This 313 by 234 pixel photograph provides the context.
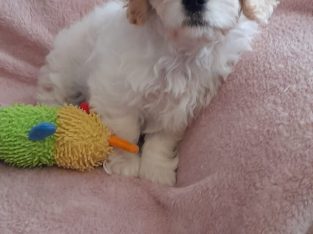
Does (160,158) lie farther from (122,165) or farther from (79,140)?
(79,140)

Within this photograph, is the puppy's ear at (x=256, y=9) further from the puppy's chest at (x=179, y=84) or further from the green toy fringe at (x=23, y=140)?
the green toy fringe at (x=23, y=140)

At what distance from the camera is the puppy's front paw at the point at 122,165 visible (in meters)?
2.18

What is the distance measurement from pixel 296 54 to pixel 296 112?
0.29 m

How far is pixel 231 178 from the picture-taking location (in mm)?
1836

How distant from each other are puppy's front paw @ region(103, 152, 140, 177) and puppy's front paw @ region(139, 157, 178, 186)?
28 millimetres

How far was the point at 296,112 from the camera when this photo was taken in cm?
183

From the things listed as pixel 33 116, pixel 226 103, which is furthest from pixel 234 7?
pixel 33 116

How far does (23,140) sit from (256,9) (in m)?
0.93

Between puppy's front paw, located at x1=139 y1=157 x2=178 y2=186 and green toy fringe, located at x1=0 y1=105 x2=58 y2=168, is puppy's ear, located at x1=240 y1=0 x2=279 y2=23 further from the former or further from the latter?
green toy fringe, located at x1=0 y1=105 x2=58 y2=168

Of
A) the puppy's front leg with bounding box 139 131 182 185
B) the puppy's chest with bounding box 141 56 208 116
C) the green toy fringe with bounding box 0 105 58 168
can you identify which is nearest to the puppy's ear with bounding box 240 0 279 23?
the puppy's chest with bounding box 141 56 208 116

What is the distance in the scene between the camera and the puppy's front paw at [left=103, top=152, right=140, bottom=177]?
2.18m

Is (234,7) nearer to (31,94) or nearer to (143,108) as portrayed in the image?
(143,108)

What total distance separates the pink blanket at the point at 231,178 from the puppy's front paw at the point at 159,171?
48 mm

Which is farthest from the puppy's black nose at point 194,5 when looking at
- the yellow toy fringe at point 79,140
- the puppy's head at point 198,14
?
the yellow toy fringe at point 79,140
